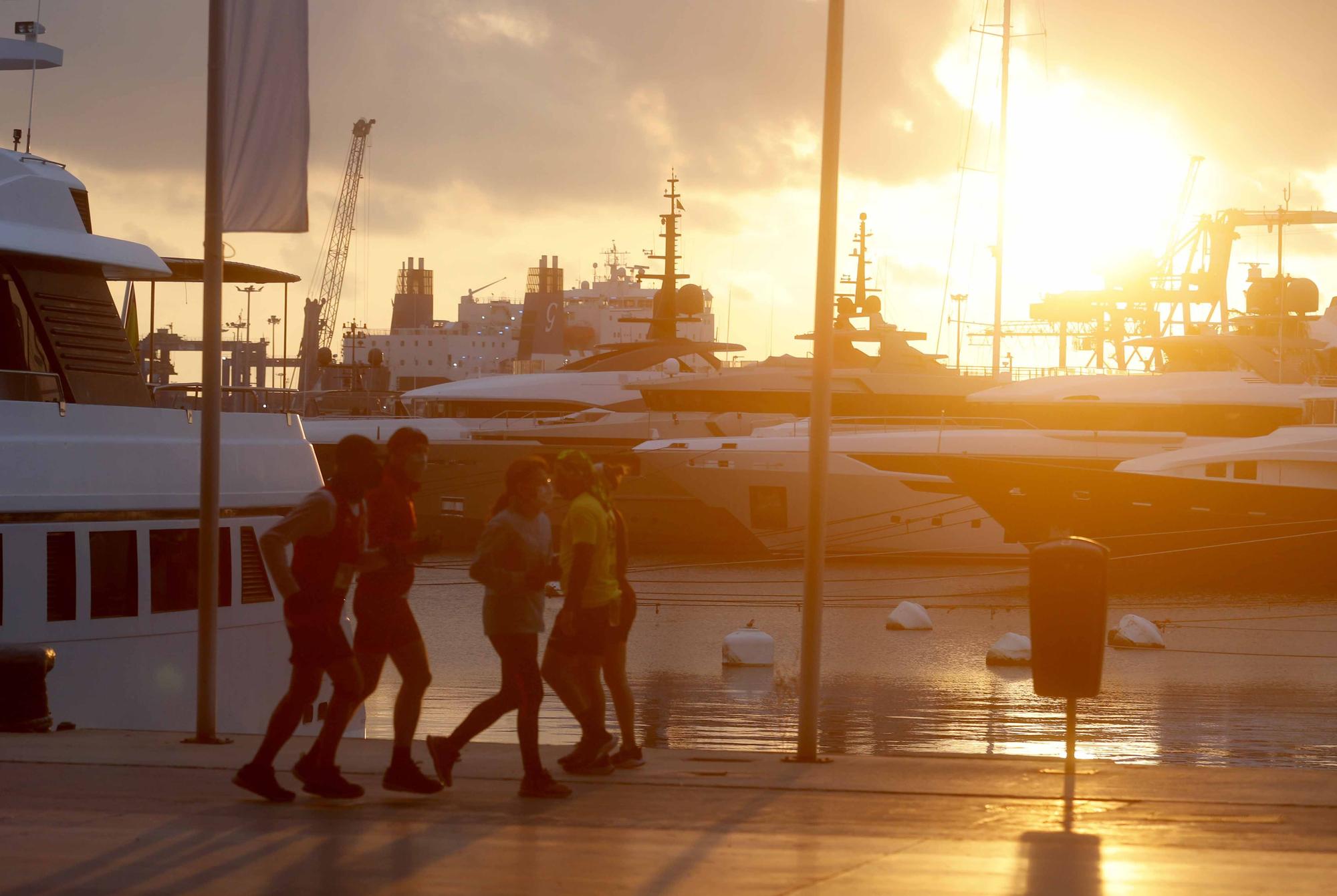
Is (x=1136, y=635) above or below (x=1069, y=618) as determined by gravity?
below

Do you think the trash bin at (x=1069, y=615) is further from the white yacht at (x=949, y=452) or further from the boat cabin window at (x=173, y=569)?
the white yacht at (x=949, y=452)

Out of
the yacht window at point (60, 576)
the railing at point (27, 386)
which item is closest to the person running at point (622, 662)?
the yacht window at point (60, 576)

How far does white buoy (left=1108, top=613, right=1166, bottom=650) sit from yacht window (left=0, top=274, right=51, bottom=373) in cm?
1859

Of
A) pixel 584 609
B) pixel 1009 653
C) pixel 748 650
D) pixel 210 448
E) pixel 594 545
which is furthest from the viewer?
pixel 1009 653

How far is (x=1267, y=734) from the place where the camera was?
16.4 metres

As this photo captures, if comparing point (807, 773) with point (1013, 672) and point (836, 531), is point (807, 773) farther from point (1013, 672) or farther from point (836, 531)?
point (836, 531)

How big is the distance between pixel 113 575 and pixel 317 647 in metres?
5.77

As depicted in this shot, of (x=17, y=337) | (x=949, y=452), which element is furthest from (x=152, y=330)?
(x=949, y=452)

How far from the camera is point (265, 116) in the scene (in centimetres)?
1115

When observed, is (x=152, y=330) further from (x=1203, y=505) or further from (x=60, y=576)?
(x=1203, y=505)

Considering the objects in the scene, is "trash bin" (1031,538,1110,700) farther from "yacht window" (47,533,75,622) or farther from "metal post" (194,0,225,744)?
"yacht window" (47,533,75,622)

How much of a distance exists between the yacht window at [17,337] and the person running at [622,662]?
6.48 metres

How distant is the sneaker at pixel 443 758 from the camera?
26.2 feet

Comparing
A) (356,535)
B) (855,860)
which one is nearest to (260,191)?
(356,535)
